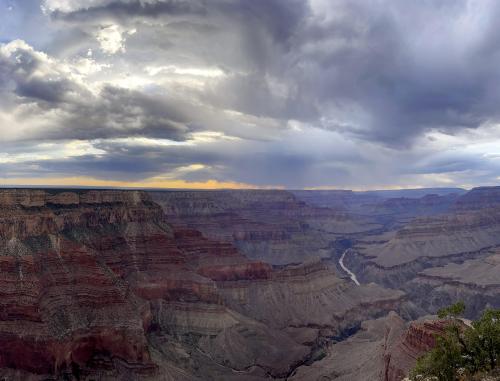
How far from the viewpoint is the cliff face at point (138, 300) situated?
200 feet

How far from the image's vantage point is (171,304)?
290 ft

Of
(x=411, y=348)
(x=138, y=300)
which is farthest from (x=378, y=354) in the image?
(x=138, y=300)

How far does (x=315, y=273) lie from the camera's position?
123m

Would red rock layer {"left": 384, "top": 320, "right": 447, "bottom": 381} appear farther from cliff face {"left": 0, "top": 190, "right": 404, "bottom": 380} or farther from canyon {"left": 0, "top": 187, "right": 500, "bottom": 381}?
cliff face {"left": 0, "top": 190, "right": 404, "bottom": 380}

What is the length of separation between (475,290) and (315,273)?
156ft

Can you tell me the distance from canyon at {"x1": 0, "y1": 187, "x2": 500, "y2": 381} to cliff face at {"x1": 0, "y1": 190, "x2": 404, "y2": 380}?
0.19 metres

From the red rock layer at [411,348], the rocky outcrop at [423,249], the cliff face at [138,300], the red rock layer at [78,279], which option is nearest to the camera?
the red rock layer at [411,348]

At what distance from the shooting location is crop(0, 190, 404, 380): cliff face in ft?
200

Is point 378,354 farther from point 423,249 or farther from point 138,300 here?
point 423,249

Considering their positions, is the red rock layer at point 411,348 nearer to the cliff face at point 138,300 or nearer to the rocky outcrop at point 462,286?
the cliff face at point 138,300

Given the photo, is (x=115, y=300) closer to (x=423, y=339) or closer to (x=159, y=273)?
(x=159, y=273)

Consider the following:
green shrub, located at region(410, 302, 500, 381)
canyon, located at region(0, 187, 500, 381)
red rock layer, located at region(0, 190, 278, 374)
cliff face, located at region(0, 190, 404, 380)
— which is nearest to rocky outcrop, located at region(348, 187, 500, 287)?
canyon, located at region(0, 187, 500, 381)

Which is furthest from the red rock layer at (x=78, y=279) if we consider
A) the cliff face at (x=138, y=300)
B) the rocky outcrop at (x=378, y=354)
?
the rocky outcrop at (x=378, y=354)

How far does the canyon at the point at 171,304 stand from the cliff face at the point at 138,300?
0.19 m
